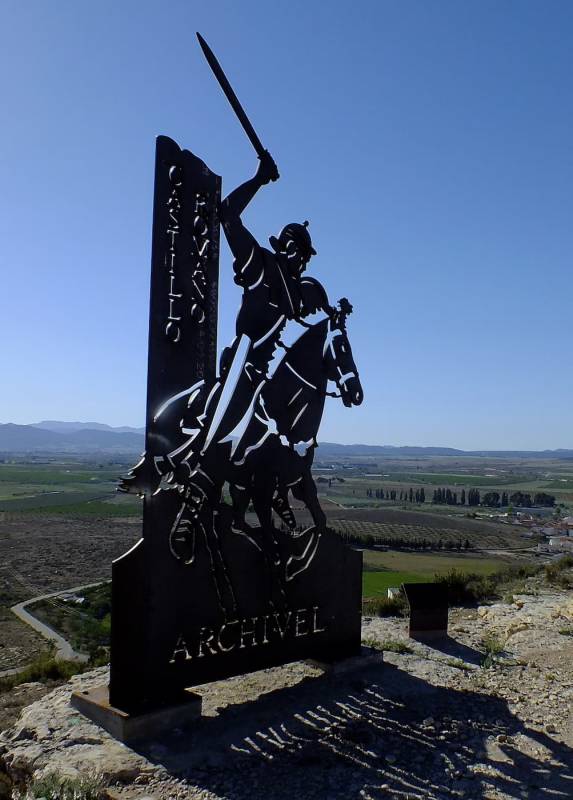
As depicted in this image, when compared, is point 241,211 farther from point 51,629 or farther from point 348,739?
point 51,629

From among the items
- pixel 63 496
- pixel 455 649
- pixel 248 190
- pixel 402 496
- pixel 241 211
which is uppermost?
pixel 248 190

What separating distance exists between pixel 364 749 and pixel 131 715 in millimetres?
2141

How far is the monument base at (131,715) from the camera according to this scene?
19.6 ft

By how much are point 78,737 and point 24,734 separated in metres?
0.62

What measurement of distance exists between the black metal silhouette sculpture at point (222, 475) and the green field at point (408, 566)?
1354 cm

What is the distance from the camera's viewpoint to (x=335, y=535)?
8250 millimetres

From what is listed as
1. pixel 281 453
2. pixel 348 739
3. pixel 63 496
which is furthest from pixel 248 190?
pixel 63 496

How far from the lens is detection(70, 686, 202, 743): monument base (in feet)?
19.6

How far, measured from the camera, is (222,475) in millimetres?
6980

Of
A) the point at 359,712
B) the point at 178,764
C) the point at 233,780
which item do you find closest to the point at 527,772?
the point at 359,712

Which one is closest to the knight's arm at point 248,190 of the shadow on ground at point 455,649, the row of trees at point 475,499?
the shadow on ground at point 455,649

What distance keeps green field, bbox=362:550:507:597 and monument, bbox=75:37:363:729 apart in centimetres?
1345

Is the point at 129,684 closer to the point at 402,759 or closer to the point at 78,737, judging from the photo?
the point at 78,737

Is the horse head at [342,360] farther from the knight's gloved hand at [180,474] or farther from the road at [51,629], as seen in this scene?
the road at [51,629]
